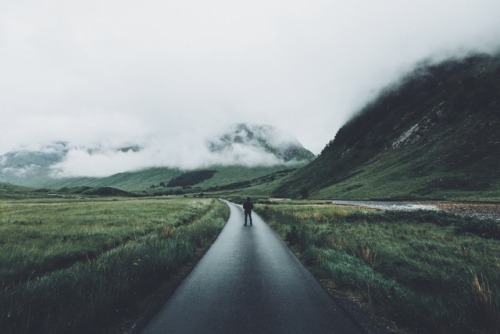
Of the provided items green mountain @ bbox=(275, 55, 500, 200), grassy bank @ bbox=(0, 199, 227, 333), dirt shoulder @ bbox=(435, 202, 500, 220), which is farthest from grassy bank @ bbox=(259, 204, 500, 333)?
green mountain @ bbox=(275, 55, 500, 200)

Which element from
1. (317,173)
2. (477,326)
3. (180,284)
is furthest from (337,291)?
(317,173)

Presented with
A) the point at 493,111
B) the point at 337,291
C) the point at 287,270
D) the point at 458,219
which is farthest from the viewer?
the point at 493,111

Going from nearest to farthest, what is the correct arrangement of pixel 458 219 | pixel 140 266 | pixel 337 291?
pixel 337 291, pixel 140 266, pixel 458 219

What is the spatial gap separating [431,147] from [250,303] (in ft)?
409

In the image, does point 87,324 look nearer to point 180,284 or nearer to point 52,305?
point 52,305

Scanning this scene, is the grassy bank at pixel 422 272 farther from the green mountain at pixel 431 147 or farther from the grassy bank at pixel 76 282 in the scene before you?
the green mountain at pixel 431 147

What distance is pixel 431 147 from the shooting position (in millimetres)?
114812

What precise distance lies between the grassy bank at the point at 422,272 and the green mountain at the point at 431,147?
5555 centimetres

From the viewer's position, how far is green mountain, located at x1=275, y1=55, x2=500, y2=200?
8538 cm

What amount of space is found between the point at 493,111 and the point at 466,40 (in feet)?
381

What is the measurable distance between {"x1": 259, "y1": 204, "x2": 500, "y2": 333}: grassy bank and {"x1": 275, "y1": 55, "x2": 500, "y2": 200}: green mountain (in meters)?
55.6

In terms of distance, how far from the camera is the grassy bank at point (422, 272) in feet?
23.9

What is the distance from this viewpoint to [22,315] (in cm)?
683

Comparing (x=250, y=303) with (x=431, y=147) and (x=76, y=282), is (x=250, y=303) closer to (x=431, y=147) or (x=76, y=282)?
(x=76, y=282)
